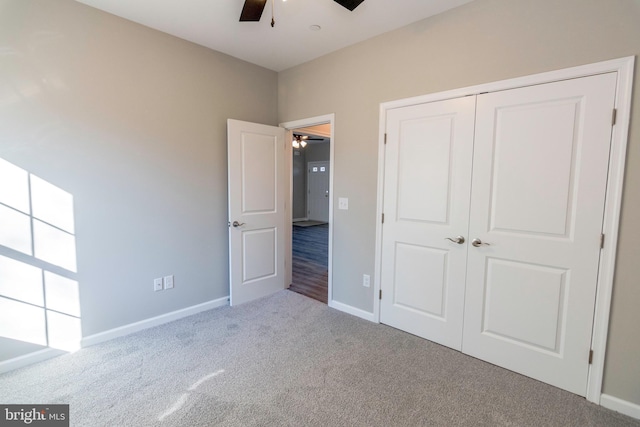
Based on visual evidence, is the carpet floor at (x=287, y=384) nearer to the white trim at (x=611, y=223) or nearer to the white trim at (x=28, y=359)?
the white trim at (x=28, y=359)

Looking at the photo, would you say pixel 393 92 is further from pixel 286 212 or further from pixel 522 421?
pixel 522 421

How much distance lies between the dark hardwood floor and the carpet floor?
43.1 inches

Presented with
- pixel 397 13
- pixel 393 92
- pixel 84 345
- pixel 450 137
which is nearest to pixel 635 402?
pixel 450 137

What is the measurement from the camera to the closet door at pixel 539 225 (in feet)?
6.20

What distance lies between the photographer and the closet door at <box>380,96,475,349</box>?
2406 mm

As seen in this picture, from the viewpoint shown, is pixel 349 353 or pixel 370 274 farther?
pixel 370 274

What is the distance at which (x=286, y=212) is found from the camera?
154 inches

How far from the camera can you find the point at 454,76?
94.1 inches

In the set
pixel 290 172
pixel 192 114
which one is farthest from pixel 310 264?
pixel 192 114

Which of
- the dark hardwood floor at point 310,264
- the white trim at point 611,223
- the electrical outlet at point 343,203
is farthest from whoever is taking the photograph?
the dark hardwood floor at point 310,264

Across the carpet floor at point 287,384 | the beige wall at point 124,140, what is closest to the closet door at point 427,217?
the carpet floor at point 287,384

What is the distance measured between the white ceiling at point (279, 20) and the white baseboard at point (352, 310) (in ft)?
8.72

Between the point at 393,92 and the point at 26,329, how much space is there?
3.48 metres

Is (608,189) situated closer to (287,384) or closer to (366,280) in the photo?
(366,280)
